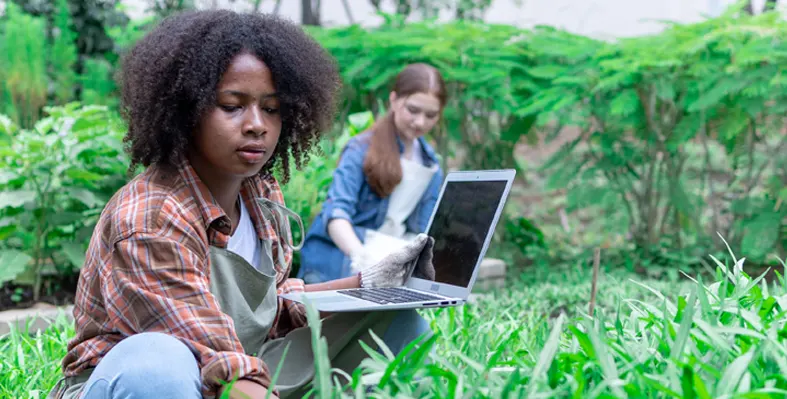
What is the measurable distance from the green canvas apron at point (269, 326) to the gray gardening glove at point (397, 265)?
16 cm

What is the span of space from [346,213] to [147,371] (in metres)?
2.35

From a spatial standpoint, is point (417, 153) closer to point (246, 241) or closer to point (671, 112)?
point (671, 112)

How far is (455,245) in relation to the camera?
2.37 m

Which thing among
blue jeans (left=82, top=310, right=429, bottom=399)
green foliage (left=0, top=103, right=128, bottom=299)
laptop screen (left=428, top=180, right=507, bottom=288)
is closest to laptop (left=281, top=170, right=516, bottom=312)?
laptop screen (left=428, top=180, right=507, bottom=288)

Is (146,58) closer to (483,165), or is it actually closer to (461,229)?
(461,229)

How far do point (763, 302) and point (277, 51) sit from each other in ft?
4.07

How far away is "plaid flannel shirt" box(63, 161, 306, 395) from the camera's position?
1731mm

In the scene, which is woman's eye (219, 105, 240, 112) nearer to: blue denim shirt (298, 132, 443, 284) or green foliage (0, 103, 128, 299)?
blue denim shirt (298, 132, 443, 284)

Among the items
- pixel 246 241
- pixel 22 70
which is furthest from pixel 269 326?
pixel 22 70

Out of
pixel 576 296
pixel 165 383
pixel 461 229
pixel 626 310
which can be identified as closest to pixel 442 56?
pixel 576 296

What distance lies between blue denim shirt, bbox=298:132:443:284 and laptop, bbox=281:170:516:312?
147cm

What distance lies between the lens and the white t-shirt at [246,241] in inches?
84.3

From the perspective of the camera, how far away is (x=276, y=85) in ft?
6.74

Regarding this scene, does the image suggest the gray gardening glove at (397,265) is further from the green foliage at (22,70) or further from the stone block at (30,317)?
the green foliage at (22,70)
